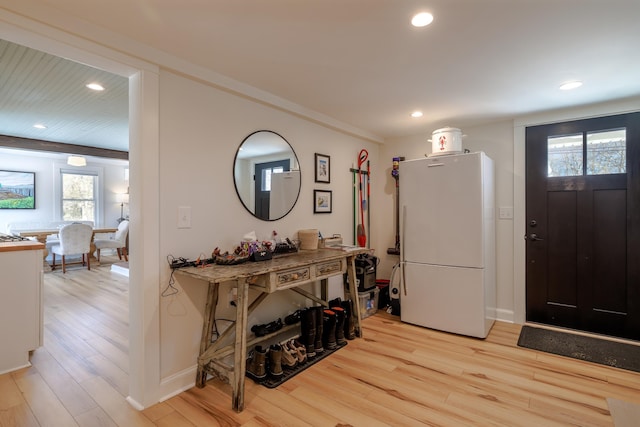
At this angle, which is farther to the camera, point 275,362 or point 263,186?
point 263,186

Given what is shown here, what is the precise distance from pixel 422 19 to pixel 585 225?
2672mm

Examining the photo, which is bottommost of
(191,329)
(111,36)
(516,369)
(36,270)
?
(516,369)

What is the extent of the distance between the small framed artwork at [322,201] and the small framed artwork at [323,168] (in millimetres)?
127

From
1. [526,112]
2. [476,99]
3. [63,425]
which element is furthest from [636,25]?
[63,425]

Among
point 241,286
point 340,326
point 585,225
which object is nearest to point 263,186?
point 241,286

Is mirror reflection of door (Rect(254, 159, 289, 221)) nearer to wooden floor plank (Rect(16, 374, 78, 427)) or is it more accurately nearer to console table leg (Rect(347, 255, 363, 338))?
console table leg (Rect(347, 255, 363, 338))

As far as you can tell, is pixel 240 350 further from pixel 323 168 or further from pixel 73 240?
pixel 73 240

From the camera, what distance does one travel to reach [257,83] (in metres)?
2.43

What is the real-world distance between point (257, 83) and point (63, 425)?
96.9 inches

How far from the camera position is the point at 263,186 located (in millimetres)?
2689

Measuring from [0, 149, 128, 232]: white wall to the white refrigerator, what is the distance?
731 cm

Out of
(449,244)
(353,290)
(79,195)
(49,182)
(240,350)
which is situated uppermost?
(49,182)

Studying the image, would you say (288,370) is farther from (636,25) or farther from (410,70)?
(636,25)

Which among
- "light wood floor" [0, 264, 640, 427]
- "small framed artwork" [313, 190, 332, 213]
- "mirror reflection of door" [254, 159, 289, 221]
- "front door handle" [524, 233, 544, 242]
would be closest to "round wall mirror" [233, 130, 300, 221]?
"mirror reflection of door" [254, 159, 289, 221]
